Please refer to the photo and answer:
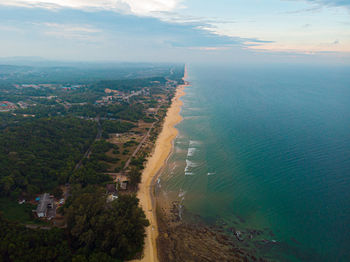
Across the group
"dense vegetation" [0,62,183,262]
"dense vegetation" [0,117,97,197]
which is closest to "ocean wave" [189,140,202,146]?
"dense vegetation" [0,62,183,262]

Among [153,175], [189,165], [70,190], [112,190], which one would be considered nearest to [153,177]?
[153,175]

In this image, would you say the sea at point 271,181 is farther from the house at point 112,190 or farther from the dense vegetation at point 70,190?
the dense vegetation at point 70,190

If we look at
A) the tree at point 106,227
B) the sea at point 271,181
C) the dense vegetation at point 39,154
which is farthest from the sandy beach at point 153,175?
the dense vegetation at point 39,154

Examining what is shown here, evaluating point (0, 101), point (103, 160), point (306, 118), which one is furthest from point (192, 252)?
point (0, 101)

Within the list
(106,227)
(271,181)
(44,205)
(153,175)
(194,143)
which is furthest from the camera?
(194,143)

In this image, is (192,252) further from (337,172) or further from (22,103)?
(22,103)

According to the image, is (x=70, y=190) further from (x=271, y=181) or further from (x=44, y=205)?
(x=271, y=181)

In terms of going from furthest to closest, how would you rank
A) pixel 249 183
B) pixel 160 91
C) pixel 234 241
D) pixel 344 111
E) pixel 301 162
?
pixel 160 91 → pixel 344 111 → pixel 301 162 → pixel 249 183 → pixel 234 241
